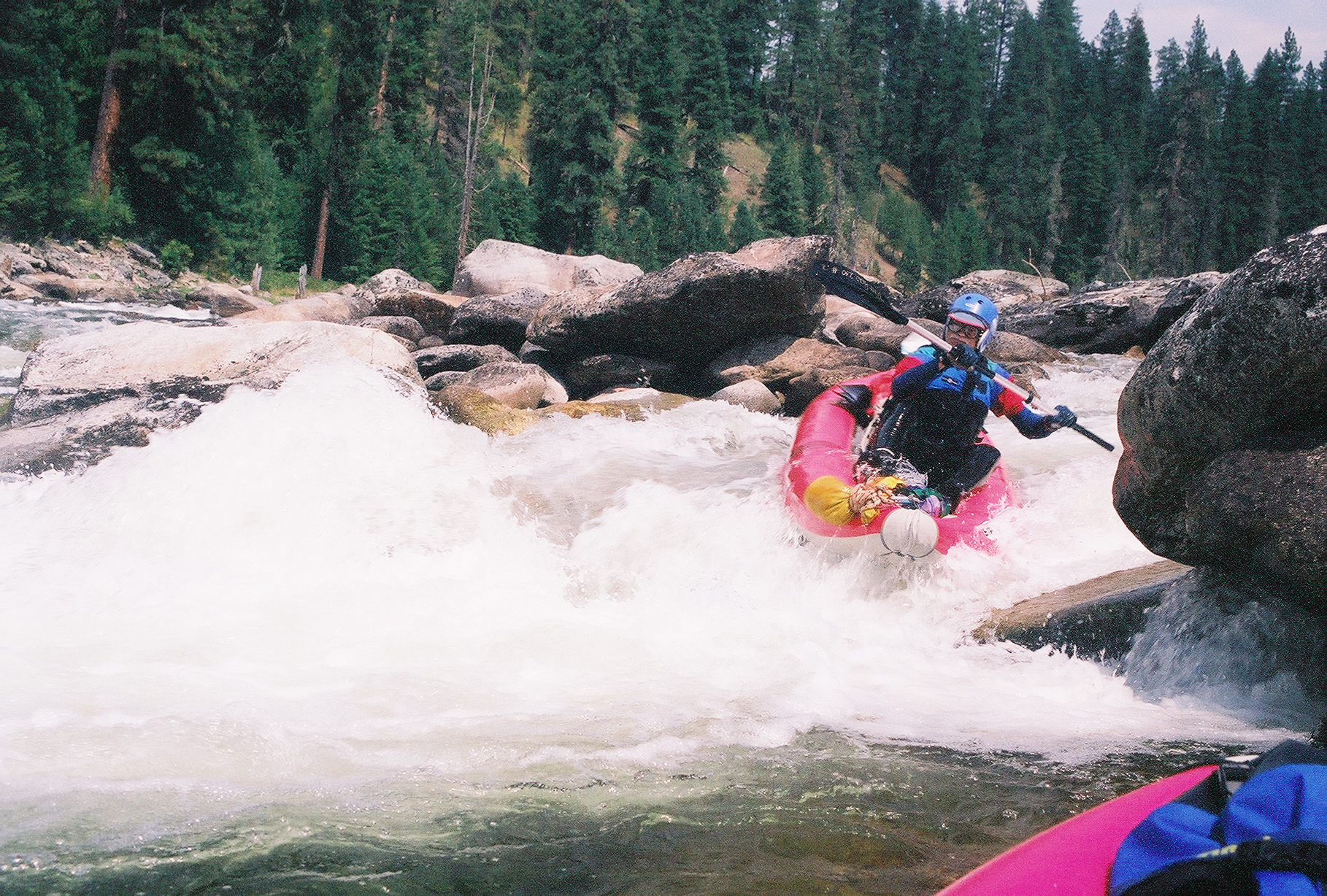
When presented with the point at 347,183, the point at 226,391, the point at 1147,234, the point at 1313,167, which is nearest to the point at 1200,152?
the point at 1147,234

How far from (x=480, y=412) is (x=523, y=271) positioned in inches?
359

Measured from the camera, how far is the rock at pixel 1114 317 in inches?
591

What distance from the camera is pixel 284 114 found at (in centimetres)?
3331

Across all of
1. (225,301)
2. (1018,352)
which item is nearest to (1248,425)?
(1018,352)

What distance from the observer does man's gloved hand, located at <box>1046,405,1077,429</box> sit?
595cm

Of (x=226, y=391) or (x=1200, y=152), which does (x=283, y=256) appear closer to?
(x=226, y=391)

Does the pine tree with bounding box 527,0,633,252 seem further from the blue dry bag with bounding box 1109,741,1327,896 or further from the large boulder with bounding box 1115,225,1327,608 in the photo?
the blue dry bag with bounding box 1109,741,1327,896

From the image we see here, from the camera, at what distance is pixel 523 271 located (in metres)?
16.9

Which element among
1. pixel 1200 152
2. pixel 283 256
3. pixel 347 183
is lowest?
pixel 283 256

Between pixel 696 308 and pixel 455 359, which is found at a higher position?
pixel 696 308

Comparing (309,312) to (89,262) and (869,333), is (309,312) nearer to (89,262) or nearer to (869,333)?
(869,333)

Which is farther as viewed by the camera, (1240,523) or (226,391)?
(226,391)

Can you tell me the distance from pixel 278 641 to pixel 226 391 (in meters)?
3.60

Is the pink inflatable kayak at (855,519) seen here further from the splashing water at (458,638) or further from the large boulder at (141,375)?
the large boulder at (141,375)
